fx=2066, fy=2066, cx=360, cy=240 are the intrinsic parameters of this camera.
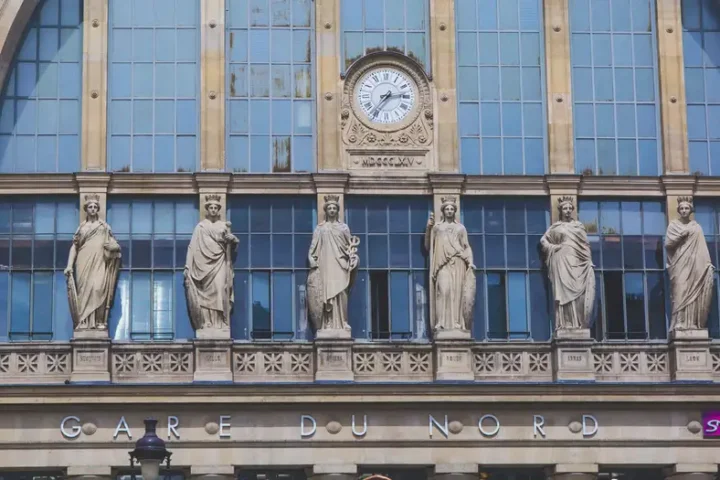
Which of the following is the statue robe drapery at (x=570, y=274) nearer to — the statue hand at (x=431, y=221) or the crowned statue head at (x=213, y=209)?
the statue hand at (x=431, y=221)

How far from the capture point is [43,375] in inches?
1671

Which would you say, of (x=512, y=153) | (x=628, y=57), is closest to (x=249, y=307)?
(x=512, y=153)

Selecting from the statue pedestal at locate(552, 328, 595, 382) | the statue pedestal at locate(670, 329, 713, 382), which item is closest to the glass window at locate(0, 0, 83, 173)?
the statue pedestal at locate(552, 328, 595, 382)

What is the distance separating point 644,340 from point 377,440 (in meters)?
6.17

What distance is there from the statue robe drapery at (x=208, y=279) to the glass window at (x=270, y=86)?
208 cm

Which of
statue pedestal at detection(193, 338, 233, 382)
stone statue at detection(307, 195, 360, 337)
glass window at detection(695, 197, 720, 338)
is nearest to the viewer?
statue pedestal at detection(193, 338, 233, 382)

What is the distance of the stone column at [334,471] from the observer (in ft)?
138

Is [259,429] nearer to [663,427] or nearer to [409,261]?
[409,261]

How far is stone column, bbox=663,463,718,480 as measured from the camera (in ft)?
139

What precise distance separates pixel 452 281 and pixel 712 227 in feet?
20.0

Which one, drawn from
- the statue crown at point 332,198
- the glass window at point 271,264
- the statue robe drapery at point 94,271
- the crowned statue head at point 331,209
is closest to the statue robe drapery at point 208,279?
the glass window at point 271,264

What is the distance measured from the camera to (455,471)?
138ft

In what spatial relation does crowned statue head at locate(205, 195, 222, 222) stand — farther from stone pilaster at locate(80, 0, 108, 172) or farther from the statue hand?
the statue hand

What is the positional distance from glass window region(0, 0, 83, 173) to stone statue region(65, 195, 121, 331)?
6.05 feet
